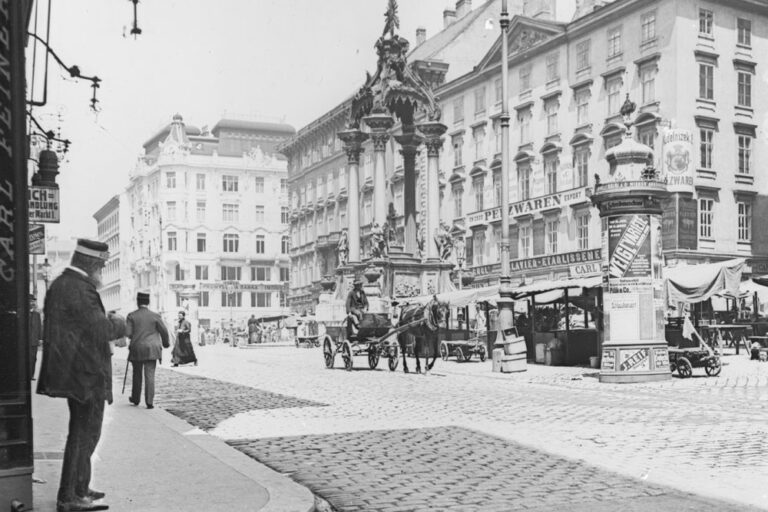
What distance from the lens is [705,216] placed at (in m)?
43.2

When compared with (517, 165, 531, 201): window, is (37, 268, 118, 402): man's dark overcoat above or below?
below

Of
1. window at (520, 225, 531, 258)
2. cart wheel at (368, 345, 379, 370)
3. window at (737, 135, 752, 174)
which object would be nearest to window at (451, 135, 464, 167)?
window at (520, 225, 531, 258)

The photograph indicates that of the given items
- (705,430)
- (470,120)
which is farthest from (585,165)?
(705,430)

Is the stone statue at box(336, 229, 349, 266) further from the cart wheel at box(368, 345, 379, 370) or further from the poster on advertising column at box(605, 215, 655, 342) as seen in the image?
the poster on advertising column at box(605, 215, 655, 342)

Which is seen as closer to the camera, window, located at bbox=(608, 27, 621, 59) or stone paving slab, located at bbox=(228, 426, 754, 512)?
stone paving slab, located at bbox=(228, 426, 754, 512)

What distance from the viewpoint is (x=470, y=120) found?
58438mm

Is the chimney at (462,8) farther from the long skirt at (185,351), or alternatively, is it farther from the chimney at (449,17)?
the long skirt at (185,351)

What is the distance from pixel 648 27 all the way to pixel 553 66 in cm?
762

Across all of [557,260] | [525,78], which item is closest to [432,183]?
[557,260]

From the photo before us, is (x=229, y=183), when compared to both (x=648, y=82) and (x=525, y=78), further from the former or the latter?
(x=648, y=82)

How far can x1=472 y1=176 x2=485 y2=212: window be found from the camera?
57.1 meters

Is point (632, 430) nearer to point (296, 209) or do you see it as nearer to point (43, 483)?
point (43, 483)

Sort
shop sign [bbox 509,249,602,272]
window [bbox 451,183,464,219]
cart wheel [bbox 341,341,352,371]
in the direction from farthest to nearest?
window [bbox 451,183,464,219]
shop sign [bbox 509,249,602,272]
cart wheel [bbox 341,341,352,371]

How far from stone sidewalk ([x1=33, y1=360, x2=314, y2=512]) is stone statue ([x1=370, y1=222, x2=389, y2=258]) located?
80.4 ft
